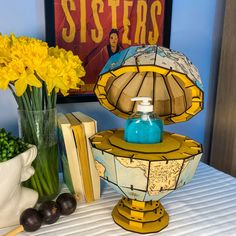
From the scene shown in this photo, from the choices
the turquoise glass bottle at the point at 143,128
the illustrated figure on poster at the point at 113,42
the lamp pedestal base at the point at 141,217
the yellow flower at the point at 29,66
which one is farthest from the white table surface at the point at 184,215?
the illustrated figure on poster at the point at 113,42

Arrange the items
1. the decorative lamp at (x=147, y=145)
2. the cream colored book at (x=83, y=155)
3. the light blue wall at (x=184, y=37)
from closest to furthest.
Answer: the decorative lamp at (x=147, y=145)
the cream colored book at (x=83, y=155)
the light blue wall at (x=184, y=37)

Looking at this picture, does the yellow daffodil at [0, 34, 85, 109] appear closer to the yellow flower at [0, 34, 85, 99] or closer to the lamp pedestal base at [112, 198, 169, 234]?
the yellow flower at [0, 34, 85, 99]

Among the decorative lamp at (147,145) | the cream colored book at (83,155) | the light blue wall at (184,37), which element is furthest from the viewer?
the light blue wall at (184,37)

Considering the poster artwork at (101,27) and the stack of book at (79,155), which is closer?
the stack of book at (79,155)

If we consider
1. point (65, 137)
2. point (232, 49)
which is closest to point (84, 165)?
point (65, 137)

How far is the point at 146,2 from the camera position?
0.90 metres

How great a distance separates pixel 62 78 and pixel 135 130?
179 mm

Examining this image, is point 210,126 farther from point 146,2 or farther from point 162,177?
point 162,177

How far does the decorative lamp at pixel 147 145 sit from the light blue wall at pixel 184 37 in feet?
0.71

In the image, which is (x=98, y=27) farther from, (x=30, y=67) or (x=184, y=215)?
(x=184, y=215)

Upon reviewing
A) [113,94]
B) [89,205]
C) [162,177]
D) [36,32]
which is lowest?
[89,205]

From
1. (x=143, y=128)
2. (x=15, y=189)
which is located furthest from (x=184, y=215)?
(x=15, y=189)

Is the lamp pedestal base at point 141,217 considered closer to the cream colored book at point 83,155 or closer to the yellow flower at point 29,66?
the cream colored book at point 83,155

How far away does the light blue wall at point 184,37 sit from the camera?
79 cm
